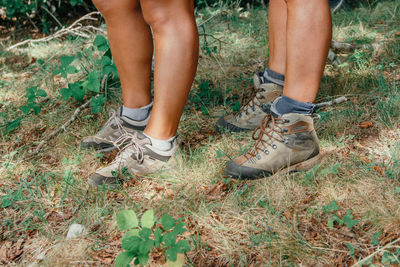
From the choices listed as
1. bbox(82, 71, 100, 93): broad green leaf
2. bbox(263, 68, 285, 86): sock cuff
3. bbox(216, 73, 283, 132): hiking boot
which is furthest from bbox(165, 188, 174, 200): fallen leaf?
bbox(82, 71, 100, 93): broad green leaf

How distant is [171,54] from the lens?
1465 millimetres

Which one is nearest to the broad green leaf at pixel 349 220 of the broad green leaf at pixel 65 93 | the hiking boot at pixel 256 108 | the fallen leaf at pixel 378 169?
the fallen leaf at pixel 378 169

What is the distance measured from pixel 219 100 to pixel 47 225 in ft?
4.48

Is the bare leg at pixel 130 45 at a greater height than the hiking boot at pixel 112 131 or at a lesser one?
greater

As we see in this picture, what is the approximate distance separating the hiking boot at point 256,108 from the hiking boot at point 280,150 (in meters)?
0.36

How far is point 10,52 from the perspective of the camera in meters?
3.51

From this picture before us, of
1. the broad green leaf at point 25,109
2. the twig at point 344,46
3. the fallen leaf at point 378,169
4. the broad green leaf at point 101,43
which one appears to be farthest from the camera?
the twig at point 344,46

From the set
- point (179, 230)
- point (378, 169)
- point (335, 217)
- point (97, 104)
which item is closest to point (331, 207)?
point (335, 217)

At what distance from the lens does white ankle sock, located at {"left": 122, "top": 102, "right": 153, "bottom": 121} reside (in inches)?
73.3

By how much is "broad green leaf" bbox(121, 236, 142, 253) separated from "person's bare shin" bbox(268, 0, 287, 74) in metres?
1.23

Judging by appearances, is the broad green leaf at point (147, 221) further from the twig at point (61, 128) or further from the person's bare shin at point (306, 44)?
the twig at point (61, 128)

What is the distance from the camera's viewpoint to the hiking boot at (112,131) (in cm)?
188

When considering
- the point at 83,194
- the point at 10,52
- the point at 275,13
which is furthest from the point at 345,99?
the point at 10,52

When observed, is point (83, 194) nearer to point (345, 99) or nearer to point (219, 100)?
point (219, 100)
